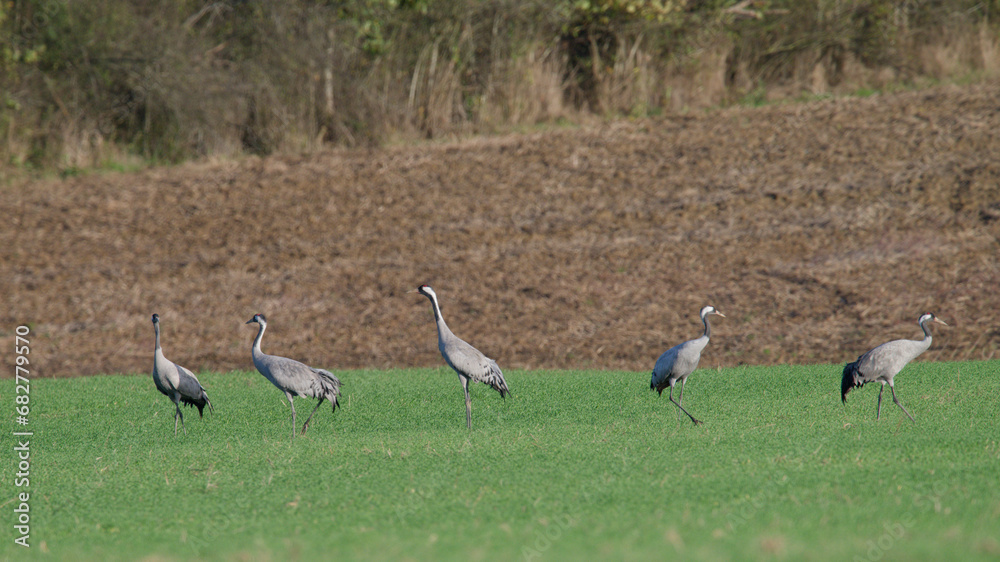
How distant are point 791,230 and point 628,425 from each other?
926cm

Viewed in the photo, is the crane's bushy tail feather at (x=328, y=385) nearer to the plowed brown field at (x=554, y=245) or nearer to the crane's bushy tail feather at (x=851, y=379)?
the plowed brown field at (x=554, y=245)

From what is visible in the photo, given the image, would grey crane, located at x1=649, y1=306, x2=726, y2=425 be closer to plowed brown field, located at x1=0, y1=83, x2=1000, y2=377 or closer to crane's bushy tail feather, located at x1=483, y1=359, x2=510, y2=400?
crane's bushy tail feather, located at x1=483, y1=359, x2=510, y2=400

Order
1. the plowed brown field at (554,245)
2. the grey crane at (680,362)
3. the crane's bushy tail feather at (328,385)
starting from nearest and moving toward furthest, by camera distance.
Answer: the grey crane at (680,362) → the crane's bushy tail feather at (328,385) → the plowed brown field at (554,245)

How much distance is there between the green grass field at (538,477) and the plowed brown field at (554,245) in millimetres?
3492

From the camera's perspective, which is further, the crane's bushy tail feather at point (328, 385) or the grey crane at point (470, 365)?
the grey crane at point (470, 365)

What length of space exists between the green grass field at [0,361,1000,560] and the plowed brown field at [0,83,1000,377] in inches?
137

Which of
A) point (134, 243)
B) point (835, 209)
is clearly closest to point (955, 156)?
point (835, 209)

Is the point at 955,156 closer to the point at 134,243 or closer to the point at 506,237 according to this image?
the point at 506,237

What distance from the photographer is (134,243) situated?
1723 centimetres

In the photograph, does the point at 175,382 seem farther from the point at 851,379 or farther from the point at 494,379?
the point at 851,379

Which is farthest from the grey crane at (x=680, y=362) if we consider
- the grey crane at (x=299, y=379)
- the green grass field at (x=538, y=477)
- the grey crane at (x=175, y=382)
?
the grey crane at (x=175, y=382)

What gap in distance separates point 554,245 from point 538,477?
10.5 m

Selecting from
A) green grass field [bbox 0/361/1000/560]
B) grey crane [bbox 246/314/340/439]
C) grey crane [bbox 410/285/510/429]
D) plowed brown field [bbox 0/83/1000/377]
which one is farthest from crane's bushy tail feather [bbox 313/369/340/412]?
plowed brown field [bbox 0/83/1000/377]

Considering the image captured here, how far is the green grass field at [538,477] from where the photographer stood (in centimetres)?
445
